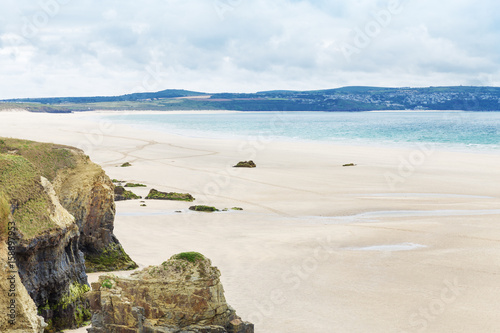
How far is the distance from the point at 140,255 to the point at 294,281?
465 centimetres

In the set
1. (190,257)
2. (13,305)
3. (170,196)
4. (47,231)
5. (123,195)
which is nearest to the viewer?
(13,305)

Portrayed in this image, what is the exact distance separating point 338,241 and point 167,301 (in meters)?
10.8

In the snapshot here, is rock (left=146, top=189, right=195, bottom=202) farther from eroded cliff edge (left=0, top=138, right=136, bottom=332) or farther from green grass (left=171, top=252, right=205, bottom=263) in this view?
green grass (left=171, top=252, right=205, bottom=263)

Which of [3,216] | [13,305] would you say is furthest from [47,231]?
[13,305]

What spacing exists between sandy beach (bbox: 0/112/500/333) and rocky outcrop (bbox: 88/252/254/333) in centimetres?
223

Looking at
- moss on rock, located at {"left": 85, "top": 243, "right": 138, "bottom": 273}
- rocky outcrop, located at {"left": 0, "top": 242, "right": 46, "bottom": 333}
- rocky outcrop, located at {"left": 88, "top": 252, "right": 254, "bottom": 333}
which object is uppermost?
rocky outcrop, located at {"left": 0, "top": 242, "right": 46, "bottom": 333}

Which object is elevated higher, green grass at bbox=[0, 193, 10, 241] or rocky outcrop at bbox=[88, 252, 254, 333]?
green grass at bbox=[0, 193, 10, 241]

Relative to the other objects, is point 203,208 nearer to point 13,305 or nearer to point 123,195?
point 123,195

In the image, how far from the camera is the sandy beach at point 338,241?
12125 millimetres

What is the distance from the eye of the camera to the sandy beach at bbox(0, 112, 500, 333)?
1212 cm

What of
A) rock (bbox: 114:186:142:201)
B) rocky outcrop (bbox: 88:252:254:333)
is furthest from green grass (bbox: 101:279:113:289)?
rock (bbox: 114:186:142:201)

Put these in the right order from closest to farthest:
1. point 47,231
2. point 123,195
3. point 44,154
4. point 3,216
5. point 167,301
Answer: point 3,216 < point 167,301 < point 47,231 < point 44,154 < point 123,195

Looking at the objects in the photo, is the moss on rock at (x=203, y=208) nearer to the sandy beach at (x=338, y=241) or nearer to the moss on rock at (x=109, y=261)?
the sandy beach at (x=338, y=241)

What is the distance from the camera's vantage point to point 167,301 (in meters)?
8.86
